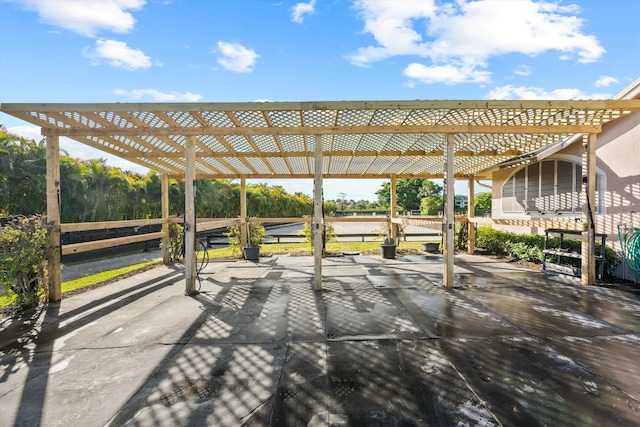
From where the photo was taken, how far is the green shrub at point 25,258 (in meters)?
4.02

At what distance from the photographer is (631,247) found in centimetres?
511

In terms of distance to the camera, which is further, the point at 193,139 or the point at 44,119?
the point at 193,139

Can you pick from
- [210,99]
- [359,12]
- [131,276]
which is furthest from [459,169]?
[131,276]

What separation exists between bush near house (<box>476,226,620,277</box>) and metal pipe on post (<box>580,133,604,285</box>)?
0.72m

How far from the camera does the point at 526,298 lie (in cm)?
453

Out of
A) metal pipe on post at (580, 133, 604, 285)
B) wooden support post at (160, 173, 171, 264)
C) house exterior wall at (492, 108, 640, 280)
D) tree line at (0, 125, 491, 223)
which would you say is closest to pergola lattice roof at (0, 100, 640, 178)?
metal pipe on post at (580, 133, 604, 285)

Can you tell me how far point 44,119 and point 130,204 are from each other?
11269 mm

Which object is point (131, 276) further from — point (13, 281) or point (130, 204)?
point (130, 204)

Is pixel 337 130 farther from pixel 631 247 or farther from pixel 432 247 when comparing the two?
pixel 432 247

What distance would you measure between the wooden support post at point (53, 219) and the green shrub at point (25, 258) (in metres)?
0.10

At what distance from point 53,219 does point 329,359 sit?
5.00 metres

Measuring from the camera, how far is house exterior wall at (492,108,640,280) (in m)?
5.30

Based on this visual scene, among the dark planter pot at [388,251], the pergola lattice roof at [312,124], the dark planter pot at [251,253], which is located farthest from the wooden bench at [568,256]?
the dark planter pot at [251,253]

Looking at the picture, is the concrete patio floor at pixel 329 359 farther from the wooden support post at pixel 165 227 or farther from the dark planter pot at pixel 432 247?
the dark planter pot at pixel 432 247
